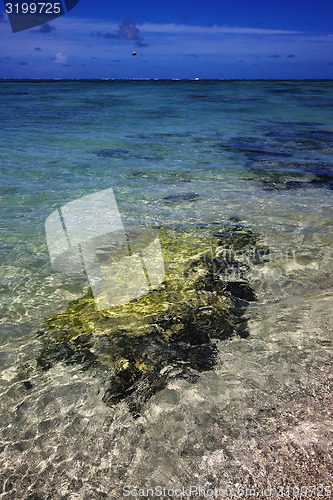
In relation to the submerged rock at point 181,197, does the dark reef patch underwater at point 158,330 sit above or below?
below

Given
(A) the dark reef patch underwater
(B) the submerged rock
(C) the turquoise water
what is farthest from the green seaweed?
(B) the submerged rock

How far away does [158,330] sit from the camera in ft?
11.7

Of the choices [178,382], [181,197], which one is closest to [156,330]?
[178,382]

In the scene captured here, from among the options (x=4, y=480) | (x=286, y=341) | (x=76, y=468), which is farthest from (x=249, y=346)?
(x=4, y=480)

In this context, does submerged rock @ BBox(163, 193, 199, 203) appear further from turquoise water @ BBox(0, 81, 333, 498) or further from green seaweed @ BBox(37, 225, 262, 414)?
green seaweed @ BBox(37, 225, 262, 414)

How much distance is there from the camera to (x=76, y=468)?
229 cm

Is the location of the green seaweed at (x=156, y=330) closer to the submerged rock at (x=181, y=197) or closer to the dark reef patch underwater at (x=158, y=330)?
the dark reef patch underwater at (x=158, y=330)

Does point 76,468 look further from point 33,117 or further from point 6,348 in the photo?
point 33,117

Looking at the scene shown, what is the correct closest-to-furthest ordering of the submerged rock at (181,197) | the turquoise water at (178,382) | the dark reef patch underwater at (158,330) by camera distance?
the turquoise water at (178,382) → the dark reef patch underwater at (158,330) → the submerged rock at (181,197)

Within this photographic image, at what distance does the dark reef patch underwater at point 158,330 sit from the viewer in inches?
120

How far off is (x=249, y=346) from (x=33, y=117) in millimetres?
21955

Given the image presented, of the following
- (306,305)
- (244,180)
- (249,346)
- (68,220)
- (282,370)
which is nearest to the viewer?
(282,370)

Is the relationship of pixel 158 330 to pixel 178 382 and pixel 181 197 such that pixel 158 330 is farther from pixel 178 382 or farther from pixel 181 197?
pixel 181 197

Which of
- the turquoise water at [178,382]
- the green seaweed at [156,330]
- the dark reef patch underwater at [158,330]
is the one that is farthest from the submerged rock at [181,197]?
the green seaweed at [156,330]
